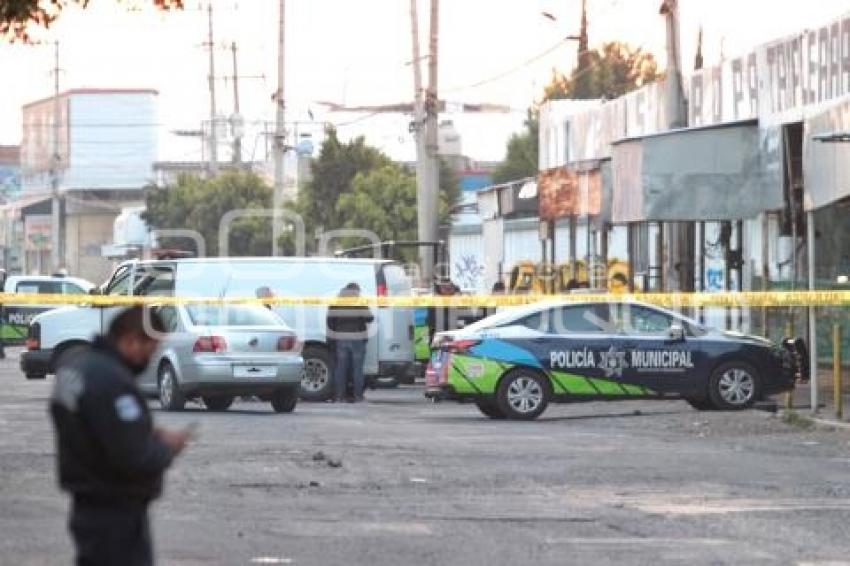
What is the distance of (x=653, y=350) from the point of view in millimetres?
26047

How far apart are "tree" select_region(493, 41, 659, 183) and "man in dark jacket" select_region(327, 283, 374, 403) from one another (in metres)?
77.4

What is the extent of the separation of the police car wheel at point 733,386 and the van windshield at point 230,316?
5.56m

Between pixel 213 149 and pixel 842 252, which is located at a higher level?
pixel 213 149

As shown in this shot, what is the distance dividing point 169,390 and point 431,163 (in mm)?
19185

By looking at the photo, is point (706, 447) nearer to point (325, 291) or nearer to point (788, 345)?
point (788, 345)

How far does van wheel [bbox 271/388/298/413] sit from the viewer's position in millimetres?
27266

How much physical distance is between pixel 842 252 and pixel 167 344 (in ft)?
34.4

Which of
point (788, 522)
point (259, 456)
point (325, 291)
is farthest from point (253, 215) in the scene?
point (788, 522)

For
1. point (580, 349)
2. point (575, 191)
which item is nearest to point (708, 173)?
point (580, 349)

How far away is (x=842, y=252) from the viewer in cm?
3142

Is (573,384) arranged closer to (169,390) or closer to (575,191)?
(169,390)

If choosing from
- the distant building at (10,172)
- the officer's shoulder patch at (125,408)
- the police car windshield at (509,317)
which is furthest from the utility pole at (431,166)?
the distant building at (10,172)

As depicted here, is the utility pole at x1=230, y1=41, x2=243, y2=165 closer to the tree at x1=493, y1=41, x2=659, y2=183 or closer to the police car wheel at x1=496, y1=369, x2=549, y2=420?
the tree at x1=493, y1=41, x2=659, y2=183

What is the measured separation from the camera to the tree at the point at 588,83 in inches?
4328
